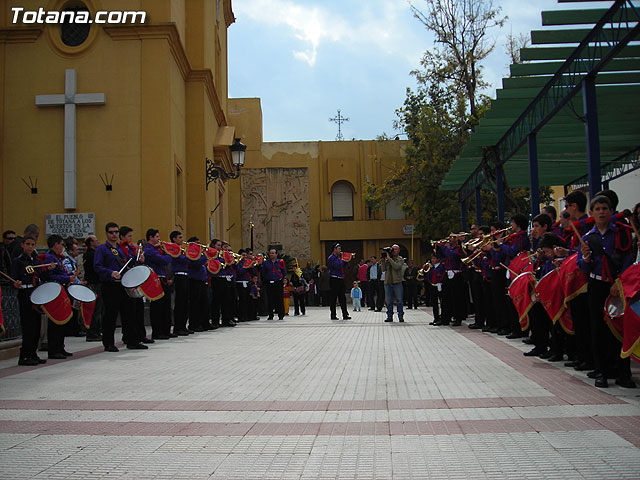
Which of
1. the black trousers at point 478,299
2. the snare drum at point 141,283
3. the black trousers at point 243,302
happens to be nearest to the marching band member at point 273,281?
the black trousers at point 243,302

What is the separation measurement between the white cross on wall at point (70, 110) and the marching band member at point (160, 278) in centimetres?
727

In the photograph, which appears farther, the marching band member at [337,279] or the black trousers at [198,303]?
the marching band member at [337,279]

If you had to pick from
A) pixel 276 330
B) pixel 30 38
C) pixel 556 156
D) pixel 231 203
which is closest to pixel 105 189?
pixel 30 38

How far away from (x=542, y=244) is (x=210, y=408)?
4.95m

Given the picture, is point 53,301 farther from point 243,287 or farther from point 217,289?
point 243,287

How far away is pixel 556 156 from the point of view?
2112 centimetres

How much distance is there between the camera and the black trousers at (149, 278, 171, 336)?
13.8 metres

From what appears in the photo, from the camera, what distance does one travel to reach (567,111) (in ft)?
52.4

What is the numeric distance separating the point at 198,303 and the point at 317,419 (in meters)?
10.6

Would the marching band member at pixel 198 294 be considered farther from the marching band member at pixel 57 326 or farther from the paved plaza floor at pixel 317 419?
the paved plaza floor at pixel 317 419

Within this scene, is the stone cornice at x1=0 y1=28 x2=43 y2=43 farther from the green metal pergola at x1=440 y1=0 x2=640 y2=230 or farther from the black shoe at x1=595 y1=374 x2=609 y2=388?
the black shoe at x1=595 y1=374 x2=609 y2=388

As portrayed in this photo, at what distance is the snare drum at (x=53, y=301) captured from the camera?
958cm

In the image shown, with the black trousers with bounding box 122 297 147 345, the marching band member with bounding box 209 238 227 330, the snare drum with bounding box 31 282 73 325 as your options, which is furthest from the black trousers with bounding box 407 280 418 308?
the snare drum with bounding box 31 282 73 325

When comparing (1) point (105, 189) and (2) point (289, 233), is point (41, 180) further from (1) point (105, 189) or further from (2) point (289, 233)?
(2) point (289, 233)
